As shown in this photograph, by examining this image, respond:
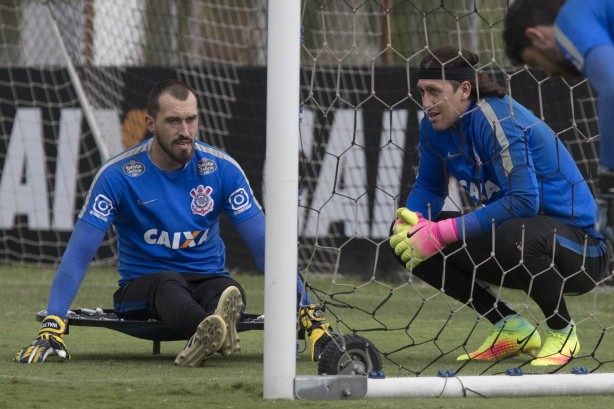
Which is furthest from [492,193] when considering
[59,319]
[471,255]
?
[59,319]

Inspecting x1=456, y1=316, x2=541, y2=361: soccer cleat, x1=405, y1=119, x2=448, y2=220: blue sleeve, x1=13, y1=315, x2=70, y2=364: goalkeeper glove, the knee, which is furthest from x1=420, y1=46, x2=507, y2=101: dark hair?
x1=13, y1=315, x2=70, y2=364: goalkeeper glove

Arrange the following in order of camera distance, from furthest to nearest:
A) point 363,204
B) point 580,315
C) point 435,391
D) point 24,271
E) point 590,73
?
1. point 24,271
2. point 363,204
3. point 580,315
4. point 435,391
5. point 590,73

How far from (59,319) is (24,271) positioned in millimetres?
5125

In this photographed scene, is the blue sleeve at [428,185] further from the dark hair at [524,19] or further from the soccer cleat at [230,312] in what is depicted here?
the dark hair at [524,19]

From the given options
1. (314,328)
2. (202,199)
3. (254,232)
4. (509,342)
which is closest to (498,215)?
(509,342)

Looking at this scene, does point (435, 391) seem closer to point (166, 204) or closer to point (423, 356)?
point (423, 356)

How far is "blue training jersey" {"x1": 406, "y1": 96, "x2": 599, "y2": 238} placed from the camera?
4.80m

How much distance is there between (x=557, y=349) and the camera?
498cm

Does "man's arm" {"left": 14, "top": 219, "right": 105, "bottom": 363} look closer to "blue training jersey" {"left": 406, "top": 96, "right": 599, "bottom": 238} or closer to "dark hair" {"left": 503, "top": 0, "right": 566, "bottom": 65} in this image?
"blue training jersey" {"left": 406, "top": 96, "right": 599, "bottom": 238}

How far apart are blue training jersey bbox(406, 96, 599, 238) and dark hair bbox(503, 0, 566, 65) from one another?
1.49 metres

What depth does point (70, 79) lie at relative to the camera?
33.9 ft

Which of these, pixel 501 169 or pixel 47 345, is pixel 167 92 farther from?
pixel 501 169

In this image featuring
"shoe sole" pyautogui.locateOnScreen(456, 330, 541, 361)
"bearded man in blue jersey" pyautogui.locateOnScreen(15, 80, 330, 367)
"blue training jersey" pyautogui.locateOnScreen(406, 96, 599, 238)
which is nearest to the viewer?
"blue training jersey" pyautogui.locateOnScreen(406, 96, 599, 238)

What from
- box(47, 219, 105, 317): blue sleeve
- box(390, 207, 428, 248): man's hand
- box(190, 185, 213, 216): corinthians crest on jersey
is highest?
box(190, 185, 213, 216): corinthians crest on jersey
